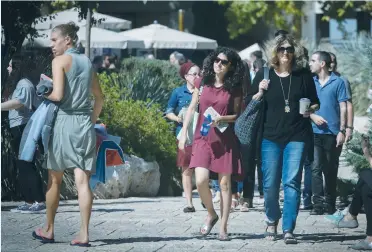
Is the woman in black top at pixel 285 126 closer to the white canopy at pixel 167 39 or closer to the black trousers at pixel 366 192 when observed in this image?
the black trousers at pixel 366 192

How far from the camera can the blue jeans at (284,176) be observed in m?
10.7

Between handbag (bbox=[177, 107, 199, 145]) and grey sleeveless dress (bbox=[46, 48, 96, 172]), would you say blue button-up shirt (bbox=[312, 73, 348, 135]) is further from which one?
grey sleeveless dress (bbox=[46, 48, 96, 172])

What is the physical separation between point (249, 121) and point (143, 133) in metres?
4.70

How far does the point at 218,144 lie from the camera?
36.0 ft

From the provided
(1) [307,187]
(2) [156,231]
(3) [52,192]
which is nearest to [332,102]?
(1) [307,187]

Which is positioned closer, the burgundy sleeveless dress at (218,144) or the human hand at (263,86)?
the human hand at (263,86)

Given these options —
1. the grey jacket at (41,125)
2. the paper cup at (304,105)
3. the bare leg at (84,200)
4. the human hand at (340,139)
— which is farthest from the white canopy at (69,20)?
the bare leg at (84,200)

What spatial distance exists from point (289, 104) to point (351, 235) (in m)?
1.45

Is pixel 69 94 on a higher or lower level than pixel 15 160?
higher

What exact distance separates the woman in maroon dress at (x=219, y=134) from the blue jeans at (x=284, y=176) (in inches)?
12.3

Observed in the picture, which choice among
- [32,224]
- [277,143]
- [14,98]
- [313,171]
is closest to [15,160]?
[14,98]

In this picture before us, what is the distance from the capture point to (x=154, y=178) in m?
15.5

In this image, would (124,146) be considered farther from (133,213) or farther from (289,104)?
(289,104)

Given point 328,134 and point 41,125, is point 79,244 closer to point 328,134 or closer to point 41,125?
point 41,125
